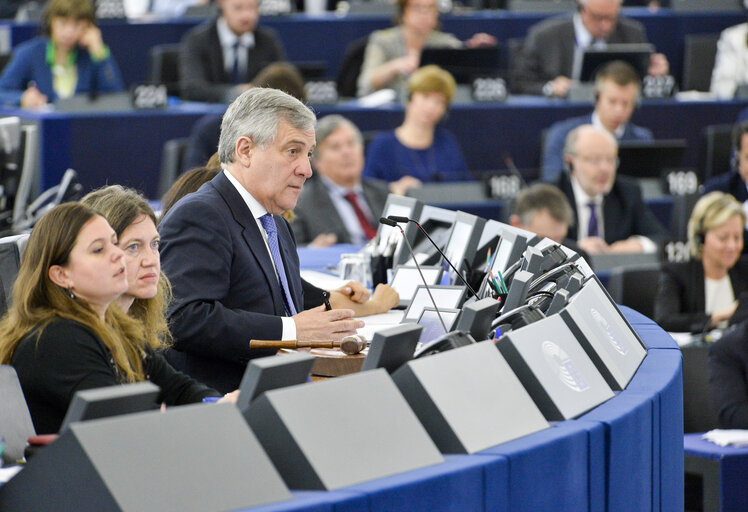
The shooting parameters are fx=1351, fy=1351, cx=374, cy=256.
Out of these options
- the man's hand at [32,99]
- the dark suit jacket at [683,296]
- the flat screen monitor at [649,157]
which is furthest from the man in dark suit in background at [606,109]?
the man's hand at [32,99]

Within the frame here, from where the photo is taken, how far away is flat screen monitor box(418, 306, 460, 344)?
3.11 metres

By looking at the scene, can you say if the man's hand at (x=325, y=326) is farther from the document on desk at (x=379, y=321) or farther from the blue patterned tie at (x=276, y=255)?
the blue patterned tie at (x=276, y=255)

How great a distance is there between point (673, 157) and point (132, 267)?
5.18 meters

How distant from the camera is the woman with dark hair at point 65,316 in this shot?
7.94 feet

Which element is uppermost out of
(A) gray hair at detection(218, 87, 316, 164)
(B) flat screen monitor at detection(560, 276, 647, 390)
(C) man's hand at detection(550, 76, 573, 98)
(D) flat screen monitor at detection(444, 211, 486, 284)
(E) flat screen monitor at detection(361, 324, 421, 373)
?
(A) gray hair at detection(218, 87, 316, 164)

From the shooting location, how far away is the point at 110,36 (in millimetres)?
8586

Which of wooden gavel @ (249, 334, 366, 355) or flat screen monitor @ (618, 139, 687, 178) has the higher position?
wooden gavel @ (249, 334, 366, 355)

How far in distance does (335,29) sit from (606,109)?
221 centimetres

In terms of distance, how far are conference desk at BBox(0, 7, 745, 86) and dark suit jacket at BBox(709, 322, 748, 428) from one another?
5.03 m

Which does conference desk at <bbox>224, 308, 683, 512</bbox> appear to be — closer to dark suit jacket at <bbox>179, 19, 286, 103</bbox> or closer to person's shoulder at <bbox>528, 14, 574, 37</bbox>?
dark suit jacket at <bbox>179, 19, 286, 103</bbox>

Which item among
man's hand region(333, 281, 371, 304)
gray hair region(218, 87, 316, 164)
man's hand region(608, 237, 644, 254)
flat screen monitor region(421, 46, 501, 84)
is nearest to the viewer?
gray hair region(218, 87, 316, 164)

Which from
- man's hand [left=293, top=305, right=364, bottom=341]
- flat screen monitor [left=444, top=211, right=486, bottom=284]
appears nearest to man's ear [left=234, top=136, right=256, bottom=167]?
man's hand [left=293, top=305, right=364, bottom=341]

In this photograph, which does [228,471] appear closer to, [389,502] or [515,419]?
[389,502]

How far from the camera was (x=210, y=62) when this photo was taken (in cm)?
779
